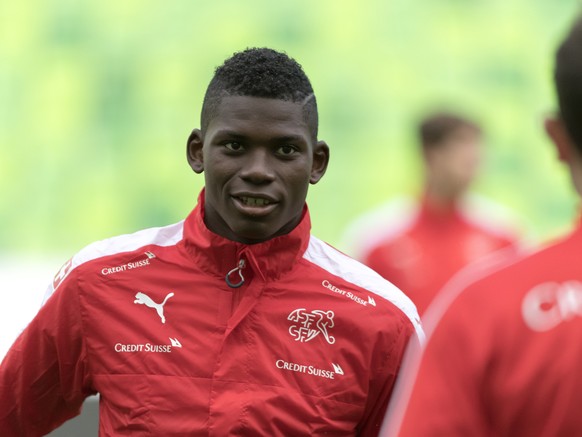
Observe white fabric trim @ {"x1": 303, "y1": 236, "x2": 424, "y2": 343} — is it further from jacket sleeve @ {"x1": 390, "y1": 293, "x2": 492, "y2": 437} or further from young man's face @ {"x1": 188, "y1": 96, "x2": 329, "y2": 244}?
jacket sleeve @ {"x1": 390, "y1": 293, "x2": 492, "y2": 437}

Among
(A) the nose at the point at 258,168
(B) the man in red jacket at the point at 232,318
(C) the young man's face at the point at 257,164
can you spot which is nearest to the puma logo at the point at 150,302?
(B) the man in red jacket at the point at 232,318

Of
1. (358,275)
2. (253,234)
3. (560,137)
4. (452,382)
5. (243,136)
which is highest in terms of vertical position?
(560,137)

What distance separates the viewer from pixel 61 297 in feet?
10.5

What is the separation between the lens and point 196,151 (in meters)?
3.40

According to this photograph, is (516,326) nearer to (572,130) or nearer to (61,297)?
(572,130)

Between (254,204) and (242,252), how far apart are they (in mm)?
128

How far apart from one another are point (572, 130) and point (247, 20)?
938 centimetres

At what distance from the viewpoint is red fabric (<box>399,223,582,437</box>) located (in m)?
1.89

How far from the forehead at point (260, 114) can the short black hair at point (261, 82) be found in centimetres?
2

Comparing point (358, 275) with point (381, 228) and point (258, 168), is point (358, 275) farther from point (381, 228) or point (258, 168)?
point (381, 228)

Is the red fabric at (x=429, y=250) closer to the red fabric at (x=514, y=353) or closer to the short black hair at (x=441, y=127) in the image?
the short black hair at (x=441, y=127)

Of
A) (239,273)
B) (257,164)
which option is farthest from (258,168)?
(239,273)

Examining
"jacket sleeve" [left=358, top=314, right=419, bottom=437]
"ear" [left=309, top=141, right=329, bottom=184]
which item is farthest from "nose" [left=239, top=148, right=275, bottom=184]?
"jacket sleeve" [left=358, top=314, right=419, bottom=437]

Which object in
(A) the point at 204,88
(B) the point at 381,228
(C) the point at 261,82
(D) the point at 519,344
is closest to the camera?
(D) the point at 519,344
